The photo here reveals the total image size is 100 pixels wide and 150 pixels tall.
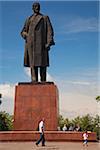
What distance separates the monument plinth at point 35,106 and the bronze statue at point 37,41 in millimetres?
961

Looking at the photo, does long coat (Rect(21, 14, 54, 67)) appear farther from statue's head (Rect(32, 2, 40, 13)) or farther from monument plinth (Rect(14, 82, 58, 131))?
monument plinth (Rect(14, 82, 58, 131))

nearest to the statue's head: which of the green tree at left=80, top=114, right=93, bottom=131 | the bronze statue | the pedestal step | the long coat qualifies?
the bronze statue

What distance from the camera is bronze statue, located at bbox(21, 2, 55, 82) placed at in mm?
16047

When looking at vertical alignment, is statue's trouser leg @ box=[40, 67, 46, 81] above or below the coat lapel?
below

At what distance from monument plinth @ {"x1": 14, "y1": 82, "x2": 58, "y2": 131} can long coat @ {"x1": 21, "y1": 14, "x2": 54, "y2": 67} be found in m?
1.40

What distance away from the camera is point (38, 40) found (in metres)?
16.1

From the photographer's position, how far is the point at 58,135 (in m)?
13.5

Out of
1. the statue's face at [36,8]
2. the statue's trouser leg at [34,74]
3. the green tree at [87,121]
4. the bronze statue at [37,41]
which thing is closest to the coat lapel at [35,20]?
the bronze statue at [37,41]

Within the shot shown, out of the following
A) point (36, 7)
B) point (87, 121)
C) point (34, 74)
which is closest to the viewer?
point (34, 74)

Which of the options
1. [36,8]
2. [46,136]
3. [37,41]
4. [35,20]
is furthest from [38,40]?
[46,136]

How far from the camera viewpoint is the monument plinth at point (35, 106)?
14797 mm

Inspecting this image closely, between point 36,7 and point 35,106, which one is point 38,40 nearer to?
point 36,7

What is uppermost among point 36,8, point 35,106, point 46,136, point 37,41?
point 36,8

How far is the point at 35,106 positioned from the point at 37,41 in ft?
9.84
